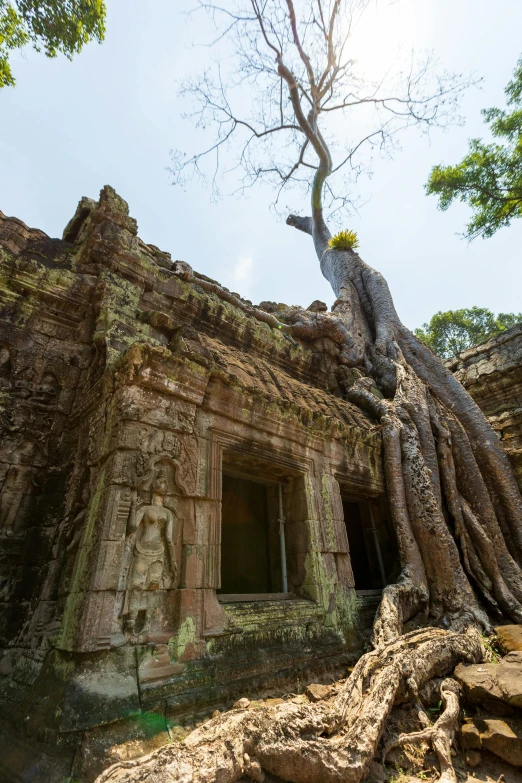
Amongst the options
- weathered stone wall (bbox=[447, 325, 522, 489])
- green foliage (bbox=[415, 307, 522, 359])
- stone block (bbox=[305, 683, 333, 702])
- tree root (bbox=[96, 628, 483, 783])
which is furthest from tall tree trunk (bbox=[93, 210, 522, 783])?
green foliage (bbox=[415, 307, 522, 359])

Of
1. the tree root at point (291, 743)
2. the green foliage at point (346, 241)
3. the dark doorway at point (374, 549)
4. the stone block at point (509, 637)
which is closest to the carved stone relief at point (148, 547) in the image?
the tree root at point (291, 743)

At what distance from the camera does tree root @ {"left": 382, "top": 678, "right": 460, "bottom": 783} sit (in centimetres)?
241

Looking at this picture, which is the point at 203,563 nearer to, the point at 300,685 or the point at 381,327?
the point at 300,685

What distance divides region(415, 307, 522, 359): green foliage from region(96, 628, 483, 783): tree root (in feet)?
67.5

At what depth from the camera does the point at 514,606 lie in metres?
5.04

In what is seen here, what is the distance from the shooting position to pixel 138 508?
9.55 feet

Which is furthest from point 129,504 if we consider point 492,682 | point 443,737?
point 492,682

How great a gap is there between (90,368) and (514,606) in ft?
18.8

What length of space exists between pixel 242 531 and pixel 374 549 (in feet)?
6.54

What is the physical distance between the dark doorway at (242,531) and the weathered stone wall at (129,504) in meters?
1.74

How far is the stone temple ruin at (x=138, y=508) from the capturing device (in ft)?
8.00

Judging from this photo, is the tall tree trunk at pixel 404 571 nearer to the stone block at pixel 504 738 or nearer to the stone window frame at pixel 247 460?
the stone block at pixel 504 738

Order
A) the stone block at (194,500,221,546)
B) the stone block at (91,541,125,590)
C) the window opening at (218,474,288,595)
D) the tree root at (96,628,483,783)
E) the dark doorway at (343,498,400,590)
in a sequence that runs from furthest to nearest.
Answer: the window opening at (218,474,288,595)
the dark doorway at (343,498,400,590)
the stone block at (194,500,221,546)
the stone block at (91,541,125,590)
the tree root at (96,628,483,783)

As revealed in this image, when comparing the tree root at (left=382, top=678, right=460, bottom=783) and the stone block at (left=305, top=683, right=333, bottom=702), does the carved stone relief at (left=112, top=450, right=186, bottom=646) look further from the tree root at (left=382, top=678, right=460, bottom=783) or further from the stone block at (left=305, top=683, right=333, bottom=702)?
the tree root at (left=382, top=678, right=460, bottom=783)
